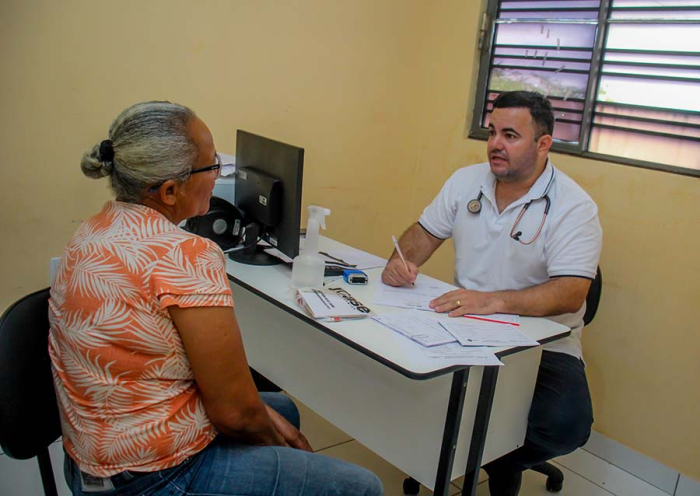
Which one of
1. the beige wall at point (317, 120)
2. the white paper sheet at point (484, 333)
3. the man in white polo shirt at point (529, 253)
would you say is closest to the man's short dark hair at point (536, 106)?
the man in white polo shirt at point (529, 253)

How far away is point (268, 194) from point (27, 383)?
0.96m

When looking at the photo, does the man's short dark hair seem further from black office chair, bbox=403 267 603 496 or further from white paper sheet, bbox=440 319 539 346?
white paper sheet, bbox=440 319 539 346

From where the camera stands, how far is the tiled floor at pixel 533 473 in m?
2.26

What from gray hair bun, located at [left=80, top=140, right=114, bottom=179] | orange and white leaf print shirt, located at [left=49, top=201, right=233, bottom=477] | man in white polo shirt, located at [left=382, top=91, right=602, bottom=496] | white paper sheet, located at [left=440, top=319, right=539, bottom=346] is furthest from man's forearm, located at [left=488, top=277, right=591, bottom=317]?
gray hair bun, located at [left=80, top=140, right=114, bottom=179]

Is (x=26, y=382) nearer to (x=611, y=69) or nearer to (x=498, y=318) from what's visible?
(x=498, y=318)

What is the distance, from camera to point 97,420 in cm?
110

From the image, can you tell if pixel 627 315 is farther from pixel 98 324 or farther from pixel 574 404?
pixel 98 324

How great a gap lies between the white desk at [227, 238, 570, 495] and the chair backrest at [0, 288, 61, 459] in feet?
2.16

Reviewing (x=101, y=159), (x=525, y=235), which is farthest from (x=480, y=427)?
(x=101, y=159)

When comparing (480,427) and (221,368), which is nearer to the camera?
(221,368)

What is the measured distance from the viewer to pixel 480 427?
1.58 meters

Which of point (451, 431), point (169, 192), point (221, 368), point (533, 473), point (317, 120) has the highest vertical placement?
point (317, 120)

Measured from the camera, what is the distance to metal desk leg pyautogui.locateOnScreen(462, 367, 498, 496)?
5.09 feet

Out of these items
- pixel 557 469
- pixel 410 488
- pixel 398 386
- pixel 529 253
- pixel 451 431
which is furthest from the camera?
pixel 557 469
